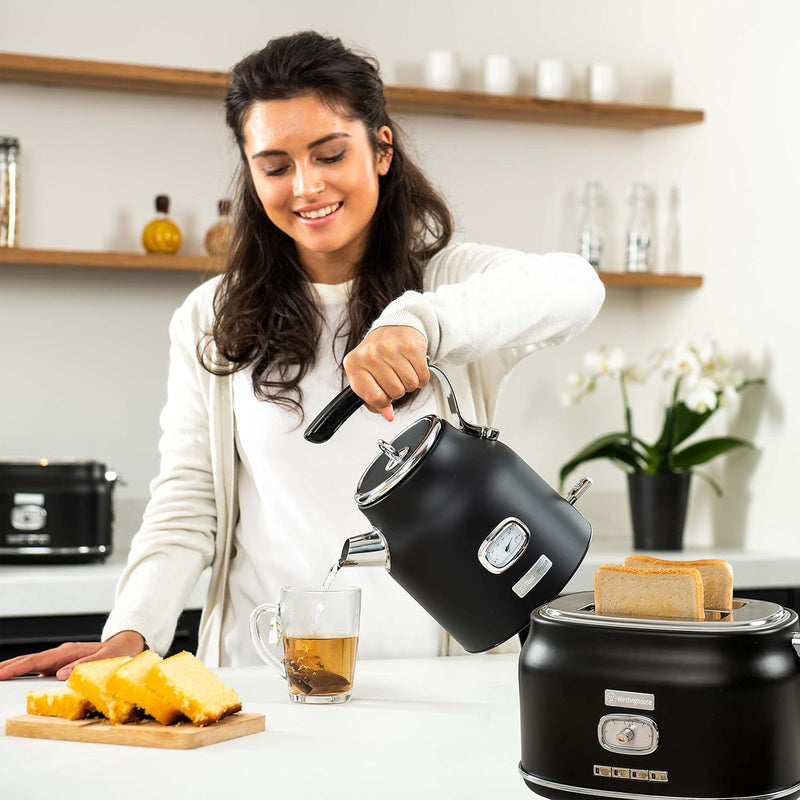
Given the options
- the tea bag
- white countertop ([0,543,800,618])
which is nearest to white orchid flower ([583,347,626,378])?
white countertop ([0,543,800,618])

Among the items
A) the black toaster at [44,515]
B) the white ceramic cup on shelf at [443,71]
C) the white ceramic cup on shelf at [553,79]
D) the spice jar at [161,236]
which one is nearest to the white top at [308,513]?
the black toaster at [44,515]

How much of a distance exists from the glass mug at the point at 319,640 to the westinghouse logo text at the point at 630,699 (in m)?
0.38

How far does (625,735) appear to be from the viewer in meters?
0.75

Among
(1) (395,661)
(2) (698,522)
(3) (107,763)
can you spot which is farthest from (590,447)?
(3) (107,763)

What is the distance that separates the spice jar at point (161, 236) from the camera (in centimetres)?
271

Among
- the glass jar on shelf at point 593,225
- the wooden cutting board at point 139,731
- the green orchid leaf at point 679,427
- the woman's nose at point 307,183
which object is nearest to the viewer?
the wooden cutting board at point 139,731

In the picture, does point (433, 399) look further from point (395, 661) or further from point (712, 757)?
point (712, 757)

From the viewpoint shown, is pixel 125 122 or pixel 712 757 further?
pixel 125 122

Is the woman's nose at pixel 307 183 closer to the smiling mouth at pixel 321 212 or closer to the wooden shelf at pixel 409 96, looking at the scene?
the smiling mouth at pixel 321 212

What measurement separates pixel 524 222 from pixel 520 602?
221 centimetres

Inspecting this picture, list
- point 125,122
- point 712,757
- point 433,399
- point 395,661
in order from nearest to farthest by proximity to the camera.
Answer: point 712,757, point 395,661, point 433,399, point 125,122

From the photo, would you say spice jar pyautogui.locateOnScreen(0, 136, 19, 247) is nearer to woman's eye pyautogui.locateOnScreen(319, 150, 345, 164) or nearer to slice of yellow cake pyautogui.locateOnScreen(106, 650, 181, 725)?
woman's eye pyautogui.locateOnScreen(319, 150, 345, 164)

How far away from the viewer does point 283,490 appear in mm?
1585

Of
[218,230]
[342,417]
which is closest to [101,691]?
[342,417]
